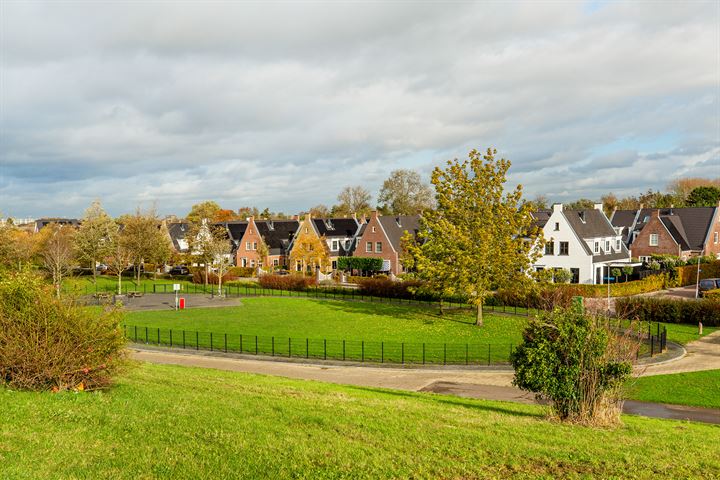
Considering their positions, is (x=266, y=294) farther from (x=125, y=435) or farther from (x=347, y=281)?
(x=125, y=435)

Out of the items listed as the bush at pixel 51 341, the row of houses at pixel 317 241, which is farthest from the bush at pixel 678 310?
the bush at pixel 51 341

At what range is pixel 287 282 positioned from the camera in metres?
61.2

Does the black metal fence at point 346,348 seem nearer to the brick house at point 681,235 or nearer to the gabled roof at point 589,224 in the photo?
the gabled roof at point 589,224

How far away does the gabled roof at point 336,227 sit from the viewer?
262ft

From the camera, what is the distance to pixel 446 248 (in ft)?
120

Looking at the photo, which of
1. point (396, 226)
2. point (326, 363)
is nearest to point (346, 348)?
point (326, 363)

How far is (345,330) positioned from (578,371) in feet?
78.7

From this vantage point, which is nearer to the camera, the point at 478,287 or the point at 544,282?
the point at 478,287

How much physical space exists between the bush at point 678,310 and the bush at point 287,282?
32.0m

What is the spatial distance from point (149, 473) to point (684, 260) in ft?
226

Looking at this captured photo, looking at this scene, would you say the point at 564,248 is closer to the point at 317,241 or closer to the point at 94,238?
the point at 317,241

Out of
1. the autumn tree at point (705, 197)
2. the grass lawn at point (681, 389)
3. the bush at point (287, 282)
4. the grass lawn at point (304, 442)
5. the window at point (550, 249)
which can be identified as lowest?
the grass lawn at point (681, 389)

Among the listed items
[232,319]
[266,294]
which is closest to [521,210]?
[232,319]

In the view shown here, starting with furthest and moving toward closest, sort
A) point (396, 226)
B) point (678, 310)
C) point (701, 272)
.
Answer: point (396, 226), point (701, 272), point (678, 310)
